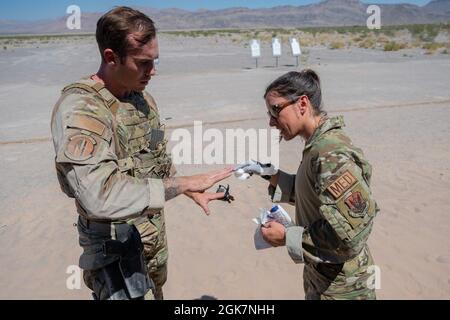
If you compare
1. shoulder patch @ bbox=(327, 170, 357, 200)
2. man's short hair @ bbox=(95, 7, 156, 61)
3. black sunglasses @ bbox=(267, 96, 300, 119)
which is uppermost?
man's short hair @ bbox=(95, 7, 156, 61)

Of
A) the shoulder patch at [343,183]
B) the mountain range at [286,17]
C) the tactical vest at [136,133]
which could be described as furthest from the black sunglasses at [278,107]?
the mountain range at [286,17]

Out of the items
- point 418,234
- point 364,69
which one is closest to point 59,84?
point 364,69

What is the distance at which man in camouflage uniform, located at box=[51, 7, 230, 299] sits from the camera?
1641 millimetres

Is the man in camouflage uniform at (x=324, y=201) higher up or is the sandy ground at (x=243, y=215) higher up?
the man in camouflage uniform at (x=324, y=201)

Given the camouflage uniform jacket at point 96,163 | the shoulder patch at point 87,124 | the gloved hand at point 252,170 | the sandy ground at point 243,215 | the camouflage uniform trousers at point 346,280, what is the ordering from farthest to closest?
the sandy ground at point 243,215 < the gloved hand at point 252,170 < the camouflage uniform trousers at point 346,280 < the shoulder patch at point 87,124 < the camouflage uniform jacket at point 96,163

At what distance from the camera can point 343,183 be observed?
68.2 inches

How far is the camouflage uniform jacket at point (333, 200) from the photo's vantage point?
5.73ft

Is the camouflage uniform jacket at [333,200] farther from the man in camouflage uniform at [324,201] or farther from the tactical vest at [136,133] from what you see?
the tactical vest at [136,133]

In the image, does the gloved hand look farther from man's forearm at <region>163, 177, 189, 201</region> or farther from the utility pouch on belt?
the utility pouch on belt

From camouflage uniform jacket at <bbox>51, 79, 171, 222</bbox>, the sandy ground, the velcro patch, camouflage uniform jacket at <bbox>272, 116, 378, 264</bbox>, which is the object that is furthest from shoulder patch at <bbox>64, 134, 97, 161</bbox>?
the sandy ground

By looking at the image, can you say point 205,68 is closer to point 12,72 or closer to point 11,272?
point 12,72

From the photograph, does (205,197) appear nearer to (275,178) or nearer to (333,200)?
(275,178)

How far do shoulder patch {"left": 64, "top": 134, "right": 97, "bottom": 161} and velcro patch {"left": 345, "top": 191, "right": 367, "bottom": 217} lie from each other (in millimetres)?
1045
